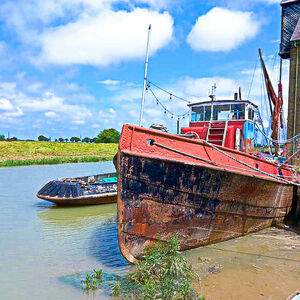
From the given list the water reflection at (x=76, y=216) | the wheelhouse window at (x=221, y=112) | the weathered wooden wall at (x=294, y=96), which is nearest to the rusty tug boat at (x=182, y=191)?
the wheelhouse window at (x=221, y=112)

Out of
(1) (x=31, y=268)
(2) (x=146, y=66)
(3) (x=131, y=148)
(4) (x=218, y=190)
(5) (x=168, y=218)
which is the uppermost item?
(2) (x=146, y=66)

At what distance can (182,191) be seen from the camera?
21.3ft

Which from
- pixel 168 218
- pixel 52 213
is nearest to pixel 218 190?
pixel 168 218

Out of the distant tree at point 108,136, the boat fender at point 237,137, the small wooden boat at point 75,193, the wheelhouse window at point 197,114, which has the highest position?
the distant tree at point 108,136

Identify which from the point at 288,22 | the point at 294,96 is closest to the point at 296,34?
the point at 288,22

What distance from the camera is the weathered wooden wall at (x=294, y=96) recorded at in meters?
15.3

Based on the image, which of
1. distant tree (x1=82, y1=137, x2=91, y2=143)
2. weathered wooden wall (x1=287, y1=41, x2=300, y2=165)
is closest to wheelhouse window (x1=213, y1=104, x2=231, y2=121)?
weathered wooden wall (x1=287, y1=41, x2=300, y2=165)

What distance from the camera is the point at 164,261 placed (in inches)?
219

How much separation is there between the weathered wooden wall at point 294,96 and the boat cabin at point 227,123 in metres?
5.95

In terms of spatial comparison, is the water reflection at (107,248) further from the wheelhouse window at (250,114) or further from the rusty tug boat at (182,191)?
the wheelhouse window at (250,114)

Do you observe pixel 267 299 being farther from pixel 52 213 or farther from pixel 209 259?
pixel 52 213

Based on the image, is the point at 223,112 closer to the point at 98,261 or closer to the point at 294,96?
the point at 98,261

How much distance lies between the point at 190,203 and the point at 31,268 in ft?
11.8

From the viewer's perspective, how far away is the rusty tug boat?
6055mm
